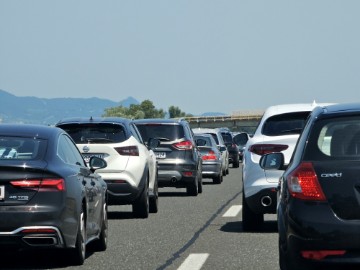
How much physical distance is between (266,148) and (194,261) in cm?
337

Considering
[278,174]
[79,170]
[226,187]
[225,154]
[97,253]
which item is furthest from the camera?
[225,154]

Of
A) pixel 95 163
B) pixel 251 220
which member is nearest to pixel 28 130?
pixel 95 163

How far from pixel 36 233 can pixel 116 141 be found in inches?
292

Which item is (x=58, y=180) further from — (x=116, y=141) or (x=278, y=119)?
(x=116, y=141)

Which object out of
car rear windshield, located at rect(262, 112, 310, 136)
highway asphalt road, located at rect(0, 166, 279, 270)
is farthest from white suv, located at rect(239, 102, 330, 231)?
highway asphalt road, located at rect(0, 166, 279, 270)

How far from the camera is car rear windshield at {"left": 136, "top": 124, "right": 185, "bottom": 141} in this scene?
25797 mm

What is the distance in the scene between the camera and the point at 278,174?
50.8 ft

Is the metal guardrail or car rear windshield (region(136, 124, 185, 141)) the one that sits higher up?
car rear windshield (region(136, 124, 185, 141))

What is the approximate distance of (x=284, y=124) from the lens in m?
15.9

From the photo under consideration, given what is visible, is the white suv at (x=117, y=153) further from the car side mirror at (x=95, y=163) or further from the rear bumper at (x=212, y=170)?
the rear bumper at (x=212, y=170)

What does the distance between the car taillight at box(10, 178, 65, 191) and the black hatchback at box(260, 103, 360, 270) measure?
298 cm

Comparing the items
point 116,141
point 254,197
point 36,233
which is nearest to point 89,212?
point 36,233

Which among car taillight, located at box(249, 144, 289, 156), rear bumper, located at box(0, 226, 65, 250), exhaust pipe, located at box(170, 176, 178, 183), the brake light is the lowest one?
exhaust pipe, located at box(170, 176, 178, 183)

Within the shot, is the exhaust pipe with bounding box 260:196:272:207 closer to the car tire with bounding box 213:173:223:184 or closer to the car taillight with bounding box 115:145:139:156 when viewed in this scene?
the car taillight with bounding box 115:145:139:156
